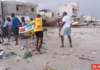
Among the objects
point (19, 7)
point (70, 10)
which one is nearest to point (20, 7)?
point (19, 7)

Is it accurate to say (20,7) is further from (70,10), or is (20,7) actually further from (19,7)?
(70,10)

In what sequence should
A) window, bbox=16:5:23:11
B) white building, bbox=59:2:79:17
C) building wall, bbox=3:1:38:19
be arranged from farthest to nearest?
1. white building, bbox=59:2:79:17
2. window, bbox=16:5:23:11
3. building wall, bbox=3:1:38:19

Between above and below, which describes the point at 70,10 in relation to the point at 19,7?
above

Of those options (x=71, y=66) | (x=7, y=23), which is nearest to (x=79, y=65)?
(x=71, y=66)

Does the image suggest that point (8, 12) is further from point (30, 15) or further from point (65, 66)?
point (65, 66)

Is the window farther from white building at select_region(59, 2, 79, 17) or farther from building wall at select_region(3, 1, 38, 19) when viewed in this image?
white building at select_region(59, 2, 79, 17)

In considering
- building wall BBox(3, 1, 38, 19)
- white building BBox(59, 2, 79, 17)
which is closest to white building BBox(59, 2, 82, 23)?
white building BBox(59, 2, 79, 17)

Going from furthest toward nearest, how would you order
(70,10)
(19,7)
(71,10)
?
(70,10) → (71,10) → (19,7)

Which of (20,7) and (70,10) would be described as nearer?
(20,7)

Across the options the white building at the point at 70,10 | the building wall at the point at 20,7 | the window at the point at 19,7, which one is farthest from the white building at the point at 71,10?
the window at the point at 19,7

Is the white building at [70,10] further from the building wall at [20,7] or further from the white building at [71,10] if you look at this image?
the building wall at [20,7]

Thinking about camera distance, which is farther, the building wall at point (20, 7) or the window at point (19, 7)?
the window at point (19, 7)

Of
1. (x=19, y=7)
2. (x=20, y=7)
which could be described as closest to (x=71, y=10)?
(x=20, y=7)

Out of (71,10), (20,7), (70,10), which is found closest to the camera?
(20,7)
